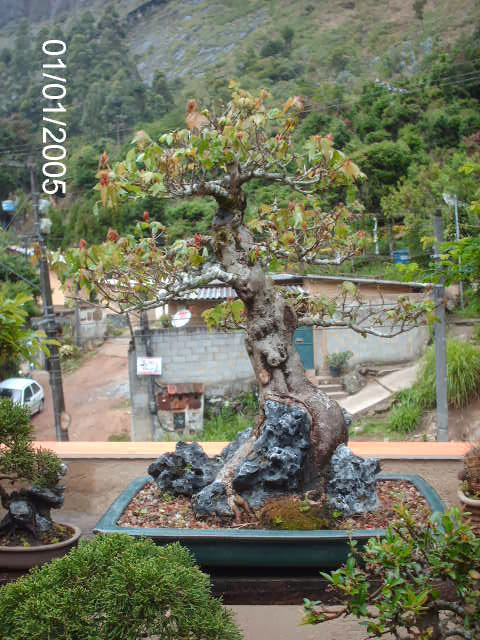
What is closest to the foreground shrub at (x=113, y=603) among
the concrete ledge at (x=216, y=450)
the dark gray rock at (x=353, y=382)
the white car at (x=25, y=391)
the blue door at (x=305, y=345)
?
the concrete ledge at (x=216, y=450)

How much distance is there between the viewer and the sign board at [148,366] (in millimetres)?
9281

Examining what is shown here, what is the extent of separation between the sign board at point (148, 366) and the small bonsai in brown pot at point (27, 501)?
661 centimetres

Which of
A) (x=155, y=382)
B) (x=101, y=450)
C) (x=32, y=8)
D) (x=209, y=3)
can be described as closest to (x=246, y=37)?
(x=209, y=3)

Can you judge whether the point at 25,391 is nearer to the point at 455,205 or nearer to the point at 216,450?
the point at 455,205

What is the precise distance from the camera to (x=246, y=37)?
31781mm

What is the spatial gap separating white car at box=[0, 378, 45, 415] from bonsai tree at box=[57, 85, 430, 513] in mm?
9362

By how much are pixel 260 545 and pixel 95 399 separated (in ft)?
35.5

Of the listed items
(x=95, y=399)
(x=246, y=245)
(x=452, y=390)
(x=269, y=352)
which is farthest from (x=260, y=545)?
(x=95, y=399)

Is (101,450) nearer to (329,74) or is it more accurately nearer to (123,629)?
(123,629)

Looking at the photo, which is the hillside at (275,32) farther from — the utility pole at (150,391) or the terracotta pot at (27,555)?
the terracotta pot at (27,555)

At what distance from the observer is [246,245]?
2.74 m

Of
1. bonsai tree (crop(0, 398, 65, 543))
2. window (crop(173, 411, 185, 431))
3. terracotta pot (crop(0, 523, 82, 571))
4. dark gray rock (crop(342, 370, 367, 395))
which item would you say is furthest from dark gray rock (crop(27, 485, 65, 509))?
dark gray rock (crop(342, 370, 367, 395))

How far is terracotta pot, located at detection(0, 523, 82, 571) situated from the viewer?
234 centimetres

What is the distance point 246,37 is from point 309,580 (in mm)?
32927
